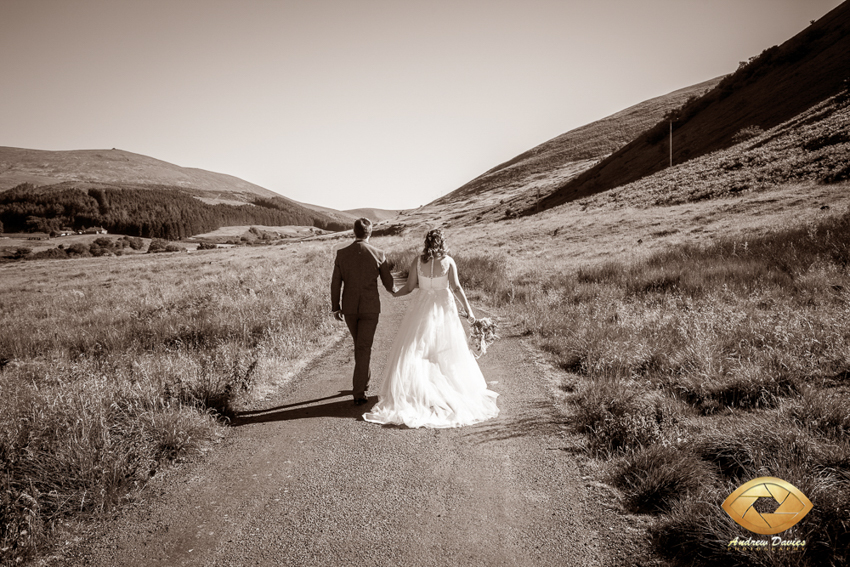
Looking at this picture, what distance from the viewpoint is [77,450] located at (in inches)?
150

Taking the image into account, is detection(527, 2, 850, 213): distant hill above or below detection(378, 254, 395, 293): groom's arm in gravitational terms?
above

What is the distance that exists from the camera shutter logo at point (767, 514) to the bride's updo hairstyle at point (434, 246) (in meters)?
4.07

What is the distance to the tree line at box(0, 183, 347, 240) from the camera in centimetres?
14288

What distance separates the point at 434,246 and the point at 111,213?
18838 centimetres

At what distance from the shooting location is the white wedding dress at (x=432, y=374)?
5.33m

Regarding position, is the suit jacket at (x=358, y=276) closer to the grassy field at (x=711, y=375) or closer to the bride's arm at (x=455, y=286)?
the bride's arm at (x=455, y=286)

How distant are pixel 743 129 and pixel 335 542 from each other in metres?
57.0

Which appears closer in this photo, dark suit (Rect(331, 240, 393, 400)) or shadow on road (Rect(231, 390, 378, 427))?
shadow on road (Rect(231, 390, 378, 427))

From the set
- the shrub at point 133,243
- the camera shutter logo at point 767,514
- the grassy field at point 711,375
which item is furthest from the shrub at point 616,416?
the shrub at point 133,243

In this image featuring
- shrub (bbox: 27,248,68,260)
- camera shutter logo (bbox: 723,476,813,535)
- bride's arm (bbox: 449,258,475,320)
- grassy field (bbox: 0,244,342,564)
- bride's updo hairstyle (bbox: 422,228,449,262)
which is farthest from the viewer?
shrub (bbox: 27,248,68,260)

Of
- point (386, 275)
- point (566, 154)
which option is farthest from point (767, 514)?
point (566, 154)

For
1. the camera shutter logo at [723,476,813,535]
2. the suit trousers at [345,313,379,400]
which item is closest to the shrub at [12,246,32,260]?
the suit trousers at [345,313,379,400]

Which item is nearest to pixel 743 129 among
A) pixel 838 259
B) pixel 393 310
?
pixel 838 259

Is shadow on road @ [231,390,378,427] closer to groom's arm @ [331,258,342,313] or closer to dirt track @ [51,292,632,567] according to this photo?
dirt track @ [51,292,632,567]
